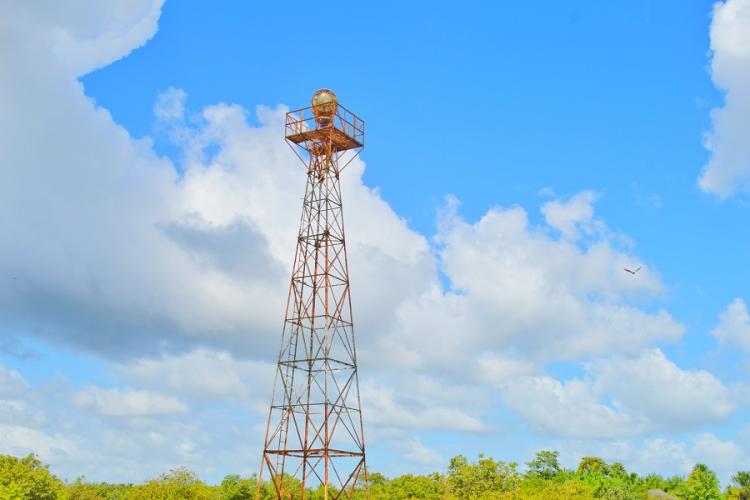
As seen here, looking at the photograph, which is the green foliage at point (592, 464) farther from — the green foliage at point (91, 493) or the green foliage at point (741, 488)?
the green foliage at point (91, 493)

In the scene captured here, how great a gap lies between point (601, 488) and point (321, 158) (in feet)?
108

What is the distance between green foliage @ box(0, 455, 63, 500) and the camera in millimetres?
57338

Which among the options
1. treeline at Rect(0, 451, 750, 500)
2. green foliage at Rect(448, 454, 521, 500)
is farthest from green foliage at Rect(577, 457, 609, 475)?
green foliage at Rect(448, 454, 521, 500)

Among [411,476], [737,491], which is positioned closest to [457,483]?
[411,476]

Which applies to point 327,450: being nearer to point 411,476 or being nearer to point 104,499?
point 411,476

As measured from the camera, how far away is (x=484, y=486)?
214 ft

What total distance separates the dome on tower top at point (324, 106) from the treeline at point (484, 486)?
2184cm

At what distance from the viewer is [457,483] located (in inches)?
2645

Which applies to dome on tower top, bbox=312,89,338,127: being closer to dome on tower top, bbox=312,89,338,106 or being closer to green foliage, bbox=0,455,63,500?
dome on tower top, bbox=312,89,338,106

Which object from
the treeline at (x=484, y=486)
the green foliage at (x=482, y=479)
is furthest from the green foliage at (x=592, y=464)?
the green foliage at (x=482, y=479)

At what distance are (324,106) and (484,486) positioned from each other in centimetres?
3316

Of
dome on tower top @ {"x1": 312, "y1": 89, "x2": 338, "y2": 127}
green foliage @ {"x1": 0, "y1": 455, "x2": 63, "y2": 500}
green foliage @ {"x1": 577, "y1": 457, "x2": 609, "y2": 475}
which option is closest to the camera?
dome on tower top @ {"x1": 312, "y1": 89, "x2": 338, "y2": 127}

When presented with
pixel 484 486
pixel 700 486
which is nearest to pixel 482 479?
pixel 484 486

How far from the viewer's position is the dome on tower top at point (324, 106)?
49844 mm
